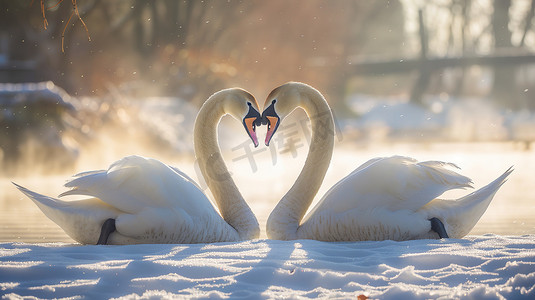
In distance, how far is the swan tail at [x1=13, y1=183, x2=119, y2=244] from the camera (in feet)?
16.2

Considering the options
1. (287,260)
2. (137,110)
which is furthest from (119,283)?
(137,110)

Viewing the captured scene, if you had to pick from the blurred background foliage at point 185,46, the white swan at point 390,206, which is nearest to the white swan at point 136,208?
the white swan at point 390,206

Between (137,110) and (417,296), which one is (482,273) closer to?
(417,296)

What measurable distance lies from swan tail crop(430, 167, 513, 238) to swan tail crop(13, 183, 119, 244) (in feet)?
7.48

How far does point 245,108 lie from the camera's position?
554 centimetres

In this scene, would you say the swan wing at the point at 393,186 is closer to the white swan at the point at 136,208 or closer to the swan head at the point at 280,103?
the swan head at the point at 280,103

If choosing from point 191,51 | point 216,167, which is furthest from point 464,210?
point 191,51

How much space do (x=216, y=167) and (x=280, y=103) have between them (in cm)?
78

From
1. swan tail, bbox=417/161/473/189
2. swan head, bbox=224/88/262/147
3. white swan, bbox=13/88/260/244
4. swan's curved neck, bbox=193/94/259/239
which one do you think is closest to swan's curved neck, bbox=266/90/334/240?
swan's curved neck, bbox=193/94/259/239

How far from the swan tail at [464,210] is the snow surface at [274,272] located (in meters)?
0.58

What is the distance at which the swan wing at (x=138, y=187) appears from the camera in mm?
4836

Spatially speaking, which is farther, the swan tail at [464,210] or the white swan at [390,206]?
the swan tail at [464,210]

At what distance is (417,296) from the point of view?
3.37 meters

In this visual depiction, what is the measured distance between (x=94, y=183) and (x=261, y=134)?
A: 51.4ft
